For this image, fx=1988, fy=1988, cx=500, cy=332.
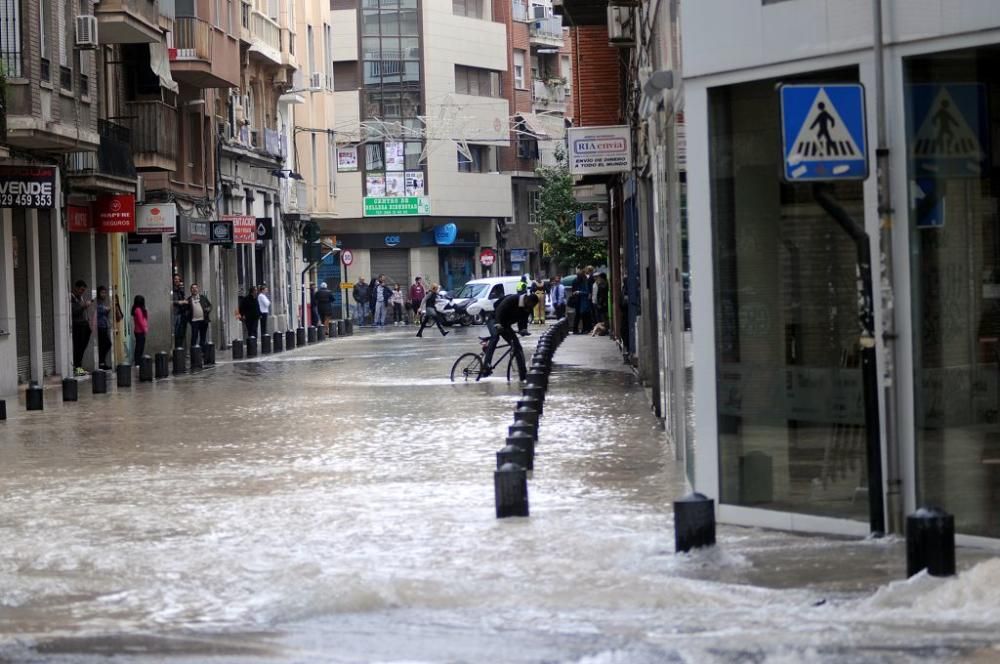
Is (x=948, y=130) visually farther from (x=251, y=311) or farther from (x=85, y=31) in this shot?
(x=251, y=311)

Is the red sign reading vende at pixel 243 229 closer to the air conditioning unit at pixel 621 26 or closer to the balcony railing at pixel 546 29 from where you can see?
the air conditioning unit at pixel 621 26

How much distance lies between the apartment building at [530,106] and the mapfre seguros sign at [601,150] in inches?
2417

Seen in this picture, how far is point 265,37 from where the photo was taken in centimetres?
5894

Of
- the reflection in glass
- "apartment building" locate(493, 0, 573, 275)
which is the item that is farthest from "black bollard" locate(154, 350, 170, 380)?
"apartment building" locate(493, 0, 573, 275)

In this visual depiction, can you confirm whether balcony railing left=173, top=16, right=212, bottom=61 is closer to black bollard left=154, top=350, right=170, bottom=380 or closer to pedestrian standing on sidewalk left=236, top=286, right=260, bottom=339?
pedestrian standing on sidewalk left=236, top=286, right=260, bottom=339

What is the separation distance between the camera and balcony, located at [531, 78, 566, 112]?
9431 centimetres

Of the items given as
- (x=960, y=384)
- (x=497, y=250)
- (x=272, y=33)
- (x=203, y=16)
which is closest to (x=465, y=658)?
(x=960, y=384)

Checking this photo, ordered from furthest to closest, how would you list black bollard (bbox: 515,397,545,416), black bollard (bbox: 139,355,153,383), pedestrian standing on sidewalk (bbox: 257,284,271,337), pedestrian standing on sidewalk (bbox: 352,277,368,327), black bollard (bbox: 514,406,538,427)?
pedestrian standing on sidewalk (bbox: 352,277,368,327)
pedestrian standing on sidewalk (bbox: 257,284,271,337)
black bollard (bbox: 139,355,153,383)
black bollard (bbox: 515,397,545,416)
black bollard (bbox: 514,406,538,427)

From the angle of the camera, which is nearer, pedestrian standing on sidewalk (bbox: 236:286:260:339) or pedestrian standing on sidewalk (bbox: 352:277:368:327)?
pedestrian standing on sidewalk (bbox: 236:286:260:339)

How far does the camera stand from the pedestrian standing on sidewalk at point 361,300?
75000 millimetres

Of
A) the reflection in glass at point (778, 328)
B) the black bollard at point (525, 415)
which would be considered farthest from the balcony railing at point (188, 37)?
the reflection in glass at point (778, 328)

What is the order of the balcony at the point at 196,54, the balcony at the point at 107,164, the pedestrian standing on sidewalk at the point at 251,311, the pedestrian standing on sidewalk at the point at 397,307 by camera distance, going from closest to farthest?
1. the balcony at the point at 107,164
2. the balcony at the point at 196,54
3. the pedestrian standing on sidewalk at the point at 251,311
4. the pedestrian standing on sidewalk at the point at 397,307

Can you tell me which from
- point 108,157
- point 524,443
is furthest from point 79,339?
point 524,443

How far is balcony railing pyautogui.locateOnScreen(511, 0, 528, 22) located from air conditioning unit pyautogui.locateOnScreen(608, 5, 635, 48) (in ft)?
216
